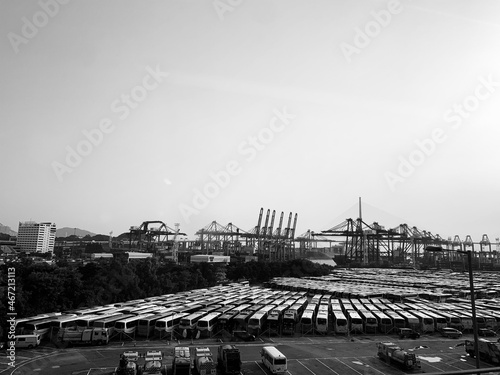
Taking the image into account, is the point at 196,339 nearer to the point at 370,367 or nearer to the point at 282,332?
the point at 282,332

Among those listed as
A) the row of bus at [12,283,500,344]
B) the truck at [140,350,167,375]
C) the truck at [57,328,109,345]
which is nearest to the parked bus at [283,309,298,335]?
the row of bus at [12,283,500,344]

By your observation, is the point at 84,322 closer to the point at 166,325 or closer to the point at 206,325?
the point at 166,325

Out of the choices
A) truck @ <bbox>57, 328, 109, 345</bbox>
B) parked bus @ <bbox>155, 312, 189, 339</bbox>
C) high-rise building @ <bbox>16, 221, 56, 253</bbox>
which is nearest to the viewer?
truck @ <bbox>57, 328, 109, 345</bbox>

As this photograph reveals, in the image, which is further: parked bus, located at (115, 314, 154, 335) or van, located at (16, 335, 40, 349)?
parked bus, located at (115, 314, 154, 335)

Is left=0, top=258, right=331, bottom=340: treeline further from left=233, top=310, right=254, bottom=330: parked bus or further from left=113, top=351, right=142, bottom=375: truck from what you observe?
left=233, top=310, right=254, bottom=330: parked bus

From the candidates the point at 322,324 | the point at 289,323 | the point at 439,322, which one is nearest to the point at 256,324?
the point at 289,323

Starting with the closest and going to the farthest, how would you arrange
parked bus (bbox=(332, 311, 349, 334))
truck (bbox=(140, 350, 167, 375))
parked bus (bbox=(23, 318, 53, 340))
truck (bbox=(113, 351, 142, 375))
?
truck (bbox=(140, 350, 167, 375)), truck (bbox=(113, 351, 142, 375)), parked bus (bbox=(23, 318, 53, 340)), parked bus (bbox=(332, 311, 349, 334))

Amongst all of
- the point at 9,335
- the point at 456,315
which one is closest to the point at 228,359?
the point at 9,335

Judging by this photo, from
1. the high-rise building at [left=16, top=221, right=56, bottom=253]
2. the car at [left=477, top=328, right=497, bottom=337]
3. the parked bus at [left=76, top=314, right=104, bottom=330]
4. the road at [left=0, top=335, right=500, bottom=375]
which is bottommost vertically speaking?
the road at [left=0, top=335, right=500, bottom=375]
